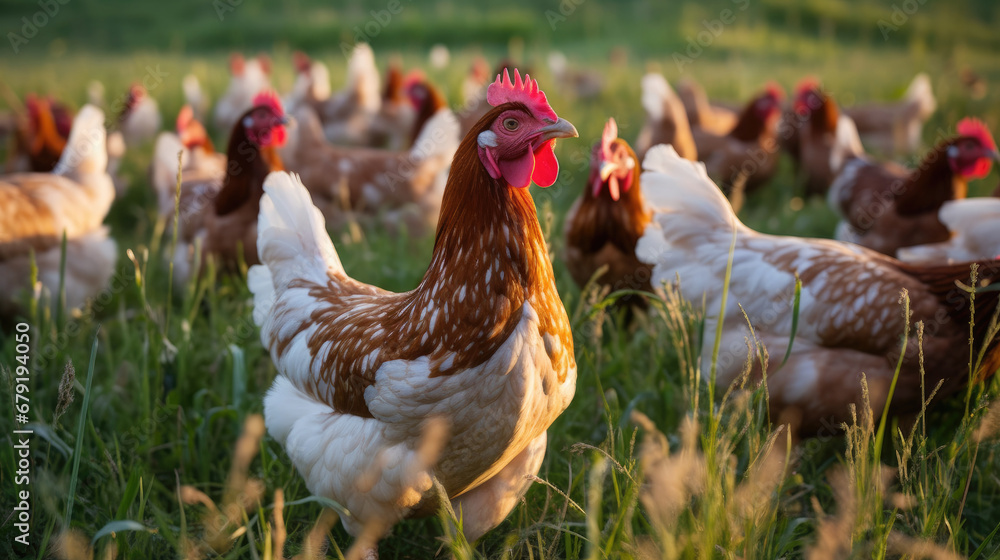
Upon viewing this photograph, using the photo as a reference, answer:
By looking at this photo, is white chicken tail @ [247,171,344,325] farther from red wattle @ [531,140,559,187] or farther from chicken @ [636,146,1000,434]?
chicken @ [636,146,1000,434]

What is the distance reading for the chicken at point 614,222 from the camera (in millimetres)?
3672

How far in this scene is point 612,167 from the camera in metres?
3.57

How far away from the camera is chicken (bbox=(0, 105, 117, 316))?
3975 mm

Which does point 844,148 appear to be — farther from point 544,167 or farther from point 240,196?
point 544,167

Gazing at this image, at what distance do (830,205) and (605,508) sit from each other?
15.9 feet

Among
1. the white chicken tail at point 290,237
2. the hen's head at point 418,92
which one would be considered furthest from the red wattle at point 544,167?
the hen's head at point 418,92

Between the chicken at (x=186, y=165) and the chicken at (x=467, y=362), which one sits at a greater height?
the chicken at (x=186, y=165)

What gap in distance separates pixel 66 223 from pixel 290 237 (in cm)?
234

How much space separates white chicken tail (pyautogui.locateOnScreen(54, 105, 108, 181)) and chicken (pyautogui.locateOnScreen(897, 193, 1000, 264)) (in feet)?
16.7

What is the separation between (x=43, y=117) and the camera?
618 cm

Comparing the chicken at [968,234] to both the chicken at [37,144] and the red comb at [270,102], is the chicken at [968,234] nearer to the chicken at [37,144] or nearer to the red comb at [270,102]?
the red comb at [270,102]

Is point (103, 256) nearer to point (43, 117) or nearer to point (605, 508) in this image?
point (43, 117)

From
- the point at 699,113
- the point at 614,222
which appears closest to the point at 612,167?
the point at 614,222

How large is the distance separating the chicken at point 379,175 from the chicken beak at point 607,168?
2711mm
